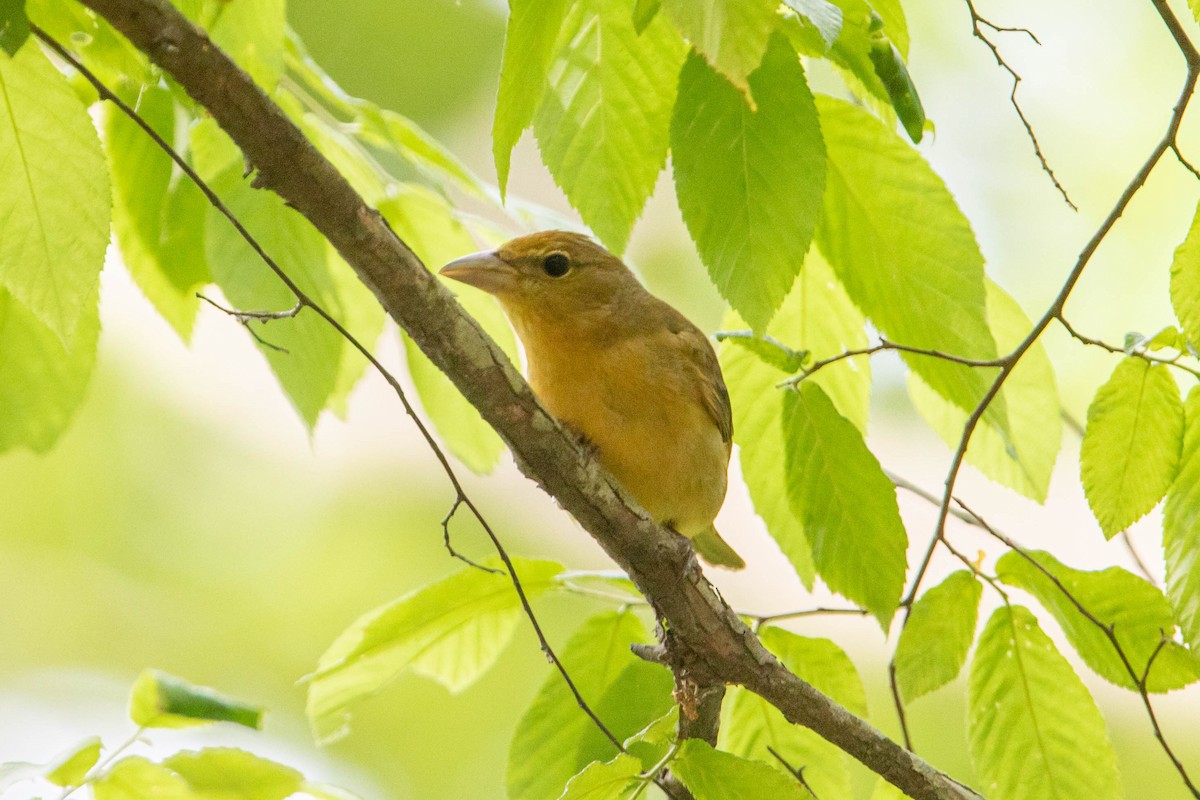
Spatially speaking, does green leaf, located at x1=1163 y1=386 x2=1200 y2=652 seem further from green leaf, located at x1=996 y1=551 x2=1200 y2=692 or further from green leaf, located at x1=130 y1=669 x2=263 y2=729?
green leaf, located at x1=130 y1=669 x2=263 y2=729

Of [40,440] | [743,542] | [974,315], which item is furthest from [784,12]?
[743,542]

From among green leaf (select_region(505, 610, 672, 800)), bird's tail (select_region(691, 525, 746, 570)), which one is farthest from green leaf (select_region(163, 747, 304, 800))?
bird's tail (select_region(691, 525, 746, 570))

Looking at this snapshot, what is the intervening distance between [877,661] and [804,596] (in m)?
0.56

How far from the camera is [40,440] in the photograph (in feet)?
8.02

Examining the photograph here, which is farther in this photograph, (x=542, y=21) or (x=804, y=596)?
(x=804, y=596)

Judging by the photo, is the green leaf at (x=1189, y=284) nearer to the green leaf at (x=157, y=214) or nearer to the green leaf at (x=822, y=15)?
the green leaf at (x=822, y=15)

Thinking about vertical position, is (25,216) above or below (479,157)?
below

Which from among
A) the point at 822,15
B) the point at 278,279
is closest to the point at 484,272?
the point at 278,279

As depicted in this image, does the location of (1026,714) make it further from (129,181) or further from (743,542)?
(743,542)

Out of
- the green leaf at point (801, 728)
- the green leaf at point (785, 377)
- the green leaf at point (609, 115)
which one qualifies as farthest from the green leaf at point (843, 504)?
the green leaf at point (609, 115)

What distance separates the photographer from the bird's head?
10.9 ft

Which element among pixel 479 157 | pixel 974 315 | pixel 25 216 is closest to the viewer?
pixel 25 216

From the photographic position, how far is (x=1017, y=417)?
8.89 ft

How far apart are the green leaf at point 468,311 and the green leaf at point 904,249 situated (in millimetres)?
957
